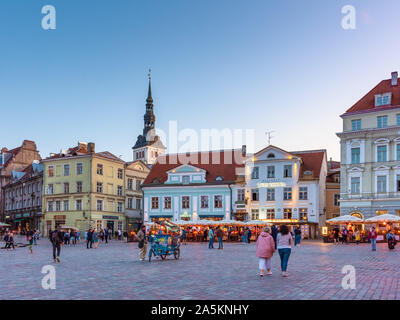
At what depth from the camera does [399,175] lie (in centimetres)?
4497

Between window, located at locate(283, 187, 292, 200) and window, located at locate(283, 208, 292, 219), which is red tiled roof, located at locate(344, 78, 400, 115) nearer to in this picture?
window, located at locate(283, 187, 292, 200)

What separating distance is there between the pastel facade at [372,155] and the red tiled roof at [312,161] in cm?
431

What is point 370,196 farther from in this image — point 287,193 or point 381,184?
point 287,193

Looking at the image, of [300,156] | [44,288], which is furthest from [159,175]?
[44,288]

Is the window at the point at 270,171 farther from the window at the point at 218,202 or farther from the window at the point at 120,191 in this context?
the window at the point at 120,191

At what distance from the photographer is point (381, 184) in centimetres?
4591

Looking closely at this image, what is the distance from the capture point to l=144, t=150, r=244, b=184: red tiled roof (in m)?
57.8

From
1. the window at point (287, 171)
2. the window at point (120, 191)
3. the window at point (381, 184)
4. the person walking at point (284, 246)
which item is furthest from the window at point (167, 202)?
the person walking at point (284, 246)

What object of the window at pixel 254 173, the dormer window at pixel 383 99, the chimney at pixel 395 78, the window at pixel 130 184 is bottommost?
the window at pixel 130 184

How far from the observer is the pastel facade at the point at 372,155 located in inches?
1781

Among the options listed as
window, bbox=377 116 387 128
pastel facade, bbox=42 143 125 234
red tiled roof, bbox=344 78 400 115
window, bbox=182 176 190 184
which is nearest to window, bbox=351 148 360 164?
window, bbox=377 116 387 128

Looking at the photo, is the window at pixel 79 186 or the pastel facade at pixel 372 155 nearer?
the pastel facade at pixel 372 155
